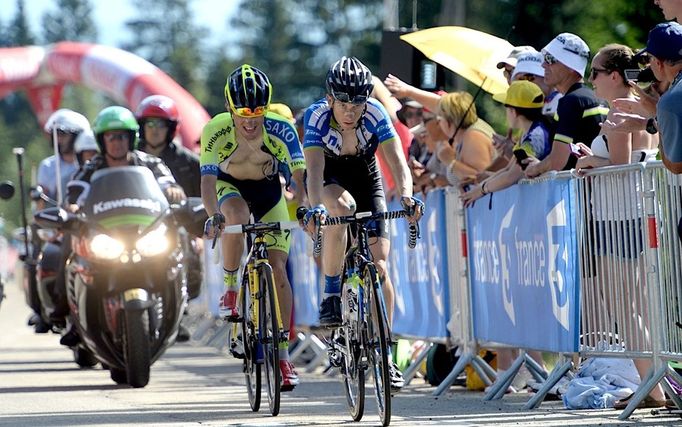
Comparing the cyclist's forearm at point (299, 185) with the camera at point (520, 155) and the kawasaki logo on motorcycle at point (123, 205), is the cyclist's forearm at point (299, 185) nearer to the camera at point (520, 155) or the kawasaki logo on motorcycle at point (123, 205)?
the camera at point (520, 155)

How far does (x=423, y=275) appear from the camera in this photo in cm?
1300

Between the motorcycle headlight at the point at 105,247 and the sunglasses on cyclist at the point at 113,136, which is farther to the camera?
the sunglasses on cyclist at the point at 113,136

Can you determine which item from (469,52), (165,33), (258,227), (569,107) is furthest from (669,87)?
(165,33)

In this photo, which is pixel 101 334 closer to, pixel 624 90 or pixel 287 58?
pixel 624 90

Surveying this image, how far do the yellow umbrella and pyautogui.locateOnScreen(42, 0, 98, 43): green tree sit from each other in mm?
127770

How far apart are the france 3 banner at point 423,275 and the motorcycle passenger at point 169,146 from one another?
2864mm

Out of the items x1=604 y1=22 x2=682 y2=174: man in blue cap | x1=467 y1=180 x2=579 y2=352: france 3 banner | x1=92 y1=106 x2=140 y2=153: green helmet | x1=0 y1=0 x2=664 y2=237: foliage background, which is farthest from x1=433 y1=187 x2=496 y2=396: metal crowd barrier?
x1=0 y1=0 x2=664 y2=237: foliage background

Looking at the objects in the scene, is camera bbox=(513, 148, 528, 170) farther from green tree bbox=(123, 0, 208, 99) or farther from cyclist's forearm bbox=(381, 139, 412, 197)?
green tree bbox=(123, 0, 208, 99)

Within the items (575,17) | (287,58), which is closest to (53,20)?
(287,58)

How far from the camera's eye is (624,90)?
1020 centimetres

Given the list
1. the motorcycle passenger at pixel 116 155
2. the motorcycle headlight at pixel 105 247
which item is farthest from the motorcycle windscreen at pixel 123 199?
the motorcycle passenger at pixel 116 155

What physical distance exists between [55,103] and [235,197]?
29271 mm

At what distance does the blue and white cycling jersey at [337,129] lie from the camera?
10266 millimetres

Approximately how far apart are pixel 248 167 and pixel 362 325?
1.93 m
